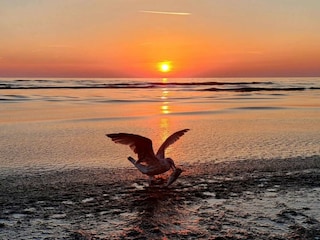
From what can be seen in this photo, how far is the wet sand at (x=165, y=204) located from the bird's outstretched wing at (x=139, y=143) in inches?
23.0

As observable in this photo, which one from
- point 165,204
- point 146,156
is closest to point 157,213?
point 165,204

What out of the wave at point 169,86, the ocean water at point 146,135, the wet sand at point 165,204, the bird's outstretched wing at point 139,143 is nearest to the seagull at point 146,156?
the bird's outstretched wing at point 139,143

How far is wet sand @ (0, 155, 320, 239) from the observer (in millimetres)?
6043

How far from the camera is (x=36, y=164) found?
1012 cm

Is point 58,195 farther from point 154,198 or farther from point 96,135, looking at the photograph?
point 96,135

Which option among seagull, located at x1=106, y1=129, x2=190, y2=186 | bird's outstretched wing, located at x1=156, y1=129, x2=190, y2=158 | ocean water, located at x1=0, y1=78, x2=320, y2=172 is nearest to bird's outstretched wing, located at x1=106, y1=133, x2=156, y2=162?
seagull, located at x1=106, y1=129, x2=190, y2=186

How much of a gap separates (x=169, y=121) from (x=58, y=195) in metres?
11.5

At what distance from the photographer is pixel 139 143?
8273 millimetres

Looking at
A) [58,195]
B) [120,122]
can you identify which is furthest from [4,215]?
[120,122]

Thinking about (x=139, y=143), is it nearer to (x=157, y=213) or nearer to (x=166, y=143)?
(x=166, y=143)

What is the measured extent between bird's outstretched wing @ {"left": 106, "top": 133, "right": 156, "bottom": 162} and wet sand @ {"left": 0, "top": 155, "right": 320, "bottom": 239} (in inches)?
23.0

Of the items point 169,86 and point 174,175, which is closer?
point 174,175

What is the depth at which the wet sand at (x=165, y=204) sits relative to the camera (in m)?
6.04

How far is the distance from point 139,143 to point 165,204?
4.78ft
